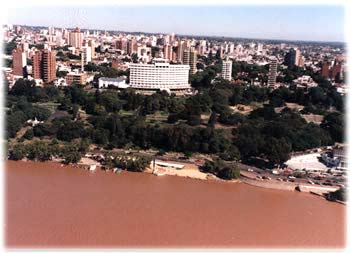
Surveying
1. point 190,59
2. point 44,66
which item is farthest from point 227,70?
point 44,66

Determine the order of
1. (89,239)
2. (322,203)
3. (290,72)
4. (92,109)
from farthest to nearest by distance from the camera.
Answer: (290,72) → (92,109) → (322,203) → (89,239)

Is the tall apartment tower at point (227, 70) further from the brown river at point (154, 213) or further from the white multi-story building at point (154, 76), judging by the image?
the brown river at point (154, 213)

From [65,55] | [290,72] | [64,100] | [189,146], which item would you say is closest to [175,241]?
[189,146]

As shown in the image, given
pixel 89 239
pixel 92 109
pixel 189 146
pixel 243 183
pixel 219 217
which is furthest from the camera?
pixel 92 109

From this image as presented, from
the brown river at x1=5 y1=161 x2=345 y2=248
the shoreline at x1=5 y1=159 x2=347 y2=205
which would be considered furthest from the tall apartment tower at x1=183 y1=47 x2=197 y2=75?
the brown river at x1=5 y1=161 x2=345 y2=248

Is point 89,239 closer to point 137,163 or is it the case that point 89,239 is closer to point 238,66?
point 137,163

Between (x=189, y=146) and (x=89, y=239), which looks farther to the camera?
(x=189, y=146)

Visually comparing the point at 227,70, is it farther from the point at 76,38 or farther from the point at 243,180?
the point at 243,180

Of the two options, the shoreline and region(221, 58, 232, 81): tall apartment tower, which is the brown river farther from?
region(221, 58, 232, 81): tall apartment tower
